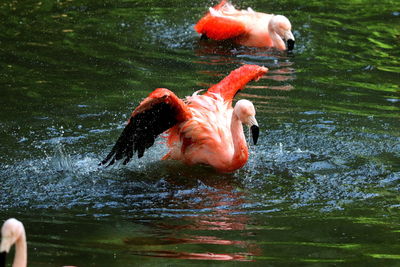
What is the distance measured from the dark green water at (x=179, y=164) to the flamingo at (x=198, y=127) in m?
0.19

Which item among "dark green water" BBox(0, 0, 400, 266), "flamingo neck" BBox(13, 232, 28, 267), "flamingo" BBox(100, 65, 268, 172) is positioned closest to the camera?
"flamingo neck" BBox(13, 232, 28, 267)

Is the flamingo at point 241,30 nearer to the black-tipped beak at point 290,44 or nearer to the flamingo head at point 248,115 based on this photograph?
the black-tipped beak at point 290,44

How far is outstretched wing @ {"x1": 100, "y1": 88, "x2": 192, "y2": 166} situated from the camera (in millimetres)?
5988

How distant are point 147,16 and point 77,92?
3.64 m

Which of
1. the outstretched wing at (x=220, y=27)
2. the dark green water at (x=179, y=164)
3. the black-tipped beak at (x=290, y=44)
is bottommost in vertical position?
the dark green water at (x=179, y=164)

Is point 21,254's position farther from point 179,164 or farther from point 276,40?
point 276,40

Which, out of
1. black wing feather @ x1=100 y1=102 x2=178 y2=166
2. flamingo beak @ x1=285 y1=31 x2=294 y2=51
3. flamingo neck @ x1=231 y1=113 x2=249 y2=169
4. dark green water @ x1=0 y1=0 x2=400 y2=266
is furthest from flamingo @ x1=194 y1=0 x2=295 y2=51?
black wing feather @ x1=100 y1=102 x2=178 y2=166

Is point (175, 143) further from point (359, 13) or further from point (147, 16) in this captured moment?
point (359, 13)

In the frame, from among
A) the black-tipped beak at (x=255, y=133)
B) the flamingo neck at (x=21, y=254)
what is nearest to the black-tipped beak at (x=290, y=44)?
the black-tipped beak at (x=255, y=133)

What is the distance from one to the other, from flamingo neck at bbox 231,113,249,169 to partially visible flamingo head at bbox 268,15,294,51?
3.92 meters

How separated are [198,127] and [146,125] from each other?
0.54 metres

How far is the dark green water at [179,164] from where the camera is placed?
15.8 ft

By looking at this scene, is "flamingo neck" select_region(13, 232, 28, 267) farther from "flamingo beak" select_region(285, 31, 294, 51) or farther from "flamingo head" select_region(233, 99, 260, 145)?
"flamingo beak" select_region(285, 31, 294, 51)

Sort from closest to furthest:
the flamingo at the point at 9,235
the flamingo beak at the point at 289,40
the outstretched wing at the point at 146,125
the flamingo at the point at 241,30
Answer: the flamingo at the point at 9,235
the outstretched wing at the point at 146,125
the flamingo beak at the point at 289,40
the flamingo at the point at 241,30
